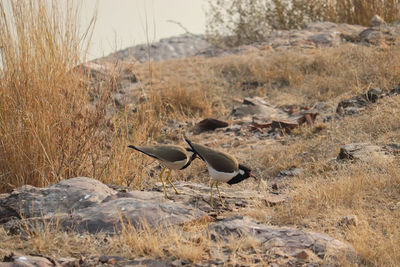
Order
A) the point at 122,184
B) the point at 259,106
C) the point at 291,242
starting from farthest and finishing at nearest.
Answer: the point at 259,106 < the point at 122,184 < the point at 291,242

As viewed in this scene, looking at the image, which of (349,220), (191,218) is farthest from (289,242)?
(191,218)

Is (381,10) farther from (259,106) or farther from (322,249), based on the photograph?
(322,249)

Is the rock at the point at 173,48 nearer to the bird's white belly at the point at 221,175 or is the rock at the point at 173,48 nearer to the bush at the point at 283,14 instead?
the bush at the point at 283,14

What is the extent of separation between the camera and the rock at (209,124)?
873 cm

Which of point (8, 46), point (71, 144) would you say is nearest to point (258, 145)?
point (71, 144)

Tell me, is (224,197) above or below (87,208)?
below

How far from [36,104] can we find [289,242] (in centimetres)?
274

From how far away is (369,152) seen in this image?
568 cm

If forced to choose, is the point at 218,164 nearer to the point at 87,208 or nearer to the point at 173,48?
the point at 87,208

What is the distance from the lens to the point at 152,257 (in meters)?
3.31

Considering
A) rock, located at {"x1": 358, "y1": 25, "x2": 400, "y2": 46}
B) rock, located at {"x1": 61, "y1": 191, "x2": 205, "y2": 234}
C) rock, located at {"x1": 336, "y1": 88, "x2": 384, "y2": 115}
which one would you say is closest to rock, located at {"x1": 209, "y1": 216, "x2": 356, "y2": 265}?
rock, located at {"x1": 61, "y1": 191, "x2": 205, "y2": 234}

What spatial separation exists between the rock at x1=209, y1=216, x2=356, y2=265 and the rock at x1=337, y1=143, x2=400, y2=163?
213 cm

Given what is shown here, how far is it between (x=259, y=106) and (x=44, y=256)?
6.57 meters

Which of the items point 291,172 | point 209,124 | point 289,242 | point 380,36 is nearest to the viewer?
point 289,242
